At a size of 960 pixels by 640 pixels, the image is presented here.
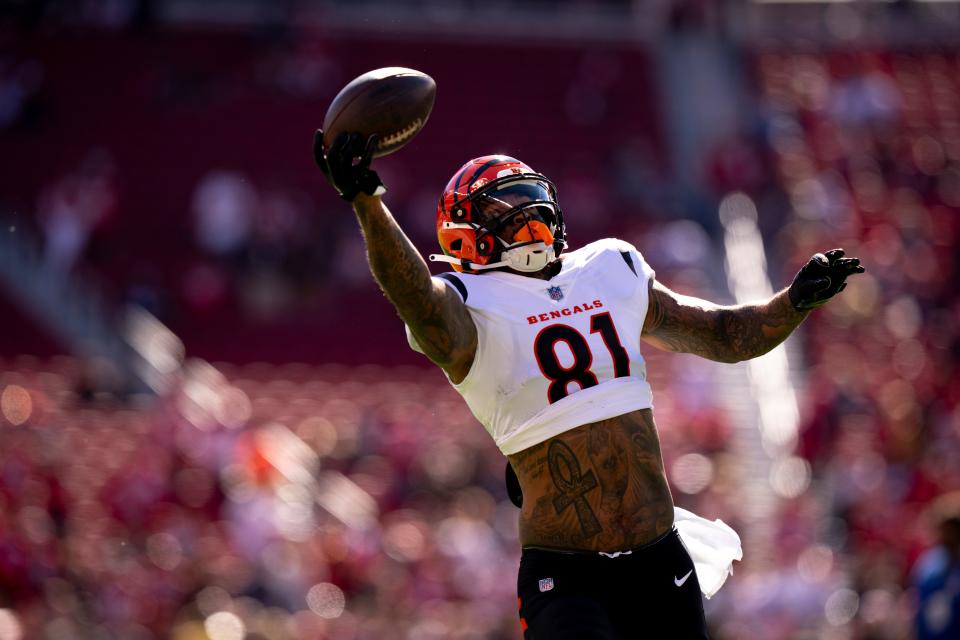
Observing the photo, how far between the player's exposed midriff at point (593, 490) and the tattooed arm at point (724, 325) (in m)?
0.50

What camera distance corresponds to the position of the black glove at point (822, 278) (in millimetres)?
4797

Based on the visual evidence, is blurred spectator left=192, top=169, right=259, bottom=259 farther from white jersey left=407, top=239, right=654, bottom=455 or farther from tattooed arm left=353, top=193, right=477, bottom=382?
tattooed arm left=353, top=193, right=477, bottom=382

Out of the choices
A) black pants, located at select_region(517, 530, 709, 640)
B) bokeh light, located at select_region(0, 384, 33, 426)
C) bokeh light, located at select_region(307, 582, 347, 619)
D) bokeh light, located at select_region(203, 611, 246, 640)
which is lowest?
black pants, located at select_region(517, 530, 709, 640)

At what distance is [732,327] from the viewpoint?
489cm

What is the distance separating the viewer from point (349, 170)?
404 cm

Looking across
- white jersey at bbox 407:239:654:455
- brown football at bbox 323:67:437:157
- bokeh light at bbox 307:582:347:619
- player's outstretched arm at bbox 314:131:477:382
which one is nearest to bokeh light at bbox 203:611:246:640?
Answer: bokeh light at bbox 307:582:347:619

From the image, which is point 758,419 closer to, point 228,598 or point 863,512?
point 863,512

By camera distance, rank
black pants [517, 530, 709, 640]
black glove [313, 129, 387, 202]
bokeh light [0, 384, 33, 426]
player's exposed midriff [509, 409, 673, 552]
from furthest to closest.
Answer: bokeh light [0, 384, 33, 426], player's exposed midriff [509, 409, 673, 552], black pants [517, 530, 709, 640], black glove [313, 129, 387, 202]

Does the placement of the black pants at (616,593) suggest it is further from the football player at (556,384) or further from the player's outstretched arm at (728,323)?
the player's outstretched arm at (728,323)

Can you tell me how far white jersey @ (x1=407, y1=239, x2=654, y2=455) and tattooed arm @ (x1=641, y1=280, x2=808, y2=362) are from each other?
0.23m

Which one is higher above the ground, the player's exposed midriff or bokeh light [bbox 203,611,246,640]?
bokeh light [bbox 203,611,246,640]

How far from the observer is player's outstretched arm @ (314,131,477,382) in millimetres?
4035

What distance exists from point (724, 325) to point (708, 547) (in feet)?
2.30

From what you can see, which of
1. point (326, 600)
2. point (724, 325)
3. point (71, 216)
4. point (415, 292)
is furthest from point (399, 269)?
point (71, 216)
